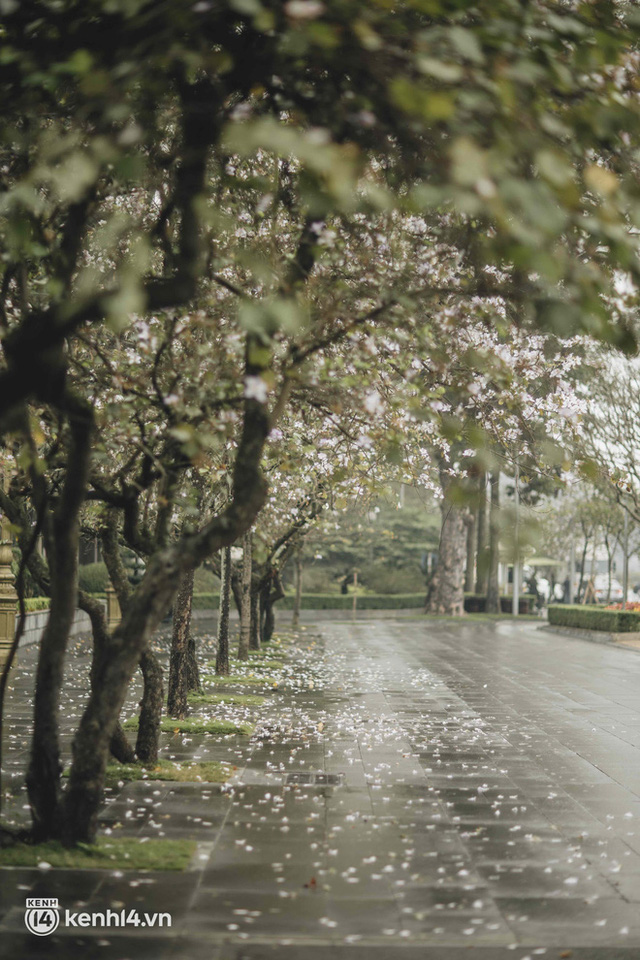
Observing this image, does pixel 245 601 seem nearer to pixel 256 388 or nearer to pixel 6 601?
pixel 6 601

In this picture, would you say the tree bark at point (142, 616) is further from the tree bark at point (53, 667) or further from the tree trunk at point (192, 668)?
the tree trunk at point (192, 668)

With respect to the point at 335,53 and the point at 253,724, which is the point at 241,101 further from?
the point at 253,724

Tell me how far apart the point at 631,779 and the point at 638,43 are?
18.7 feet

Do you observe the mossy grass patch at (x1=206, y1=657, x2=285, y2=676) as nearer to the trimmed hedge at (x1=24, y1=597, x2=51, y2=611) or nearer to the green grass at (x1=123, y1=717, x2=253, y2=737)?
the trimmed hedge at (x1=24, y1=597, x2=51, y2=611)

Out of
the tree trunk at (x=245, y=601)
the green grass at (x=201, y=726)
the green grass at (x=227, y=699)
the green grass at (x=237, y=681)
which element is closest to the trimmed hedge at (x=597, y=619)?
the tree trunk at (x=245, y=601)

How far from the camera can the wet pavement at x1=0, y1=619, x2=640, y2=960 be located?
4.56 metres

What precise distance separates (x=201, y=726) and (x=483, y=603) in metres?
34.6

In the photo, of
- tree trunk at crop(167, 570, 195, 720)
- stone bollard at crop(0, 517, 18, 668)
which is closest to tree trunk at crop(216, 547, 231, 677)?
stone bollard at crop(0, 517, 18, 668)

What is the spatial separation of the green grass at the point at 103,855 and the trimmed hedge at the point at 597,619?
22.3m

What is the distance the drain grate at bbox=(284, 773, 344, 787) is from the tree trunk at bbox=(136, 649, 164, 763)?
1.15 m

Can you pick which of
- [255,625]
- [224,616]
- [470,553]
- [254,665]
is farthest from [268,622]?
[470,553]

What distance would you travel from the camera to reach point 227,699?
41.6ft

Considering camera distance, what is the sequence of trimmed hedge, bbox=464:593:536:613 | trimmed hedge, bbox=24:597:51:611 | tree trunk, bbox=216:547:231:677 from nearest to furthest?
tree trunk, bbox=216:547:231:677
trimmed hedge, bbox=24:597:51:611
trimmed hedge, bbox=464:593:536:613

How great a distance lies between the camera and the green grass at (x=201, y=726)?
33.5 ft
